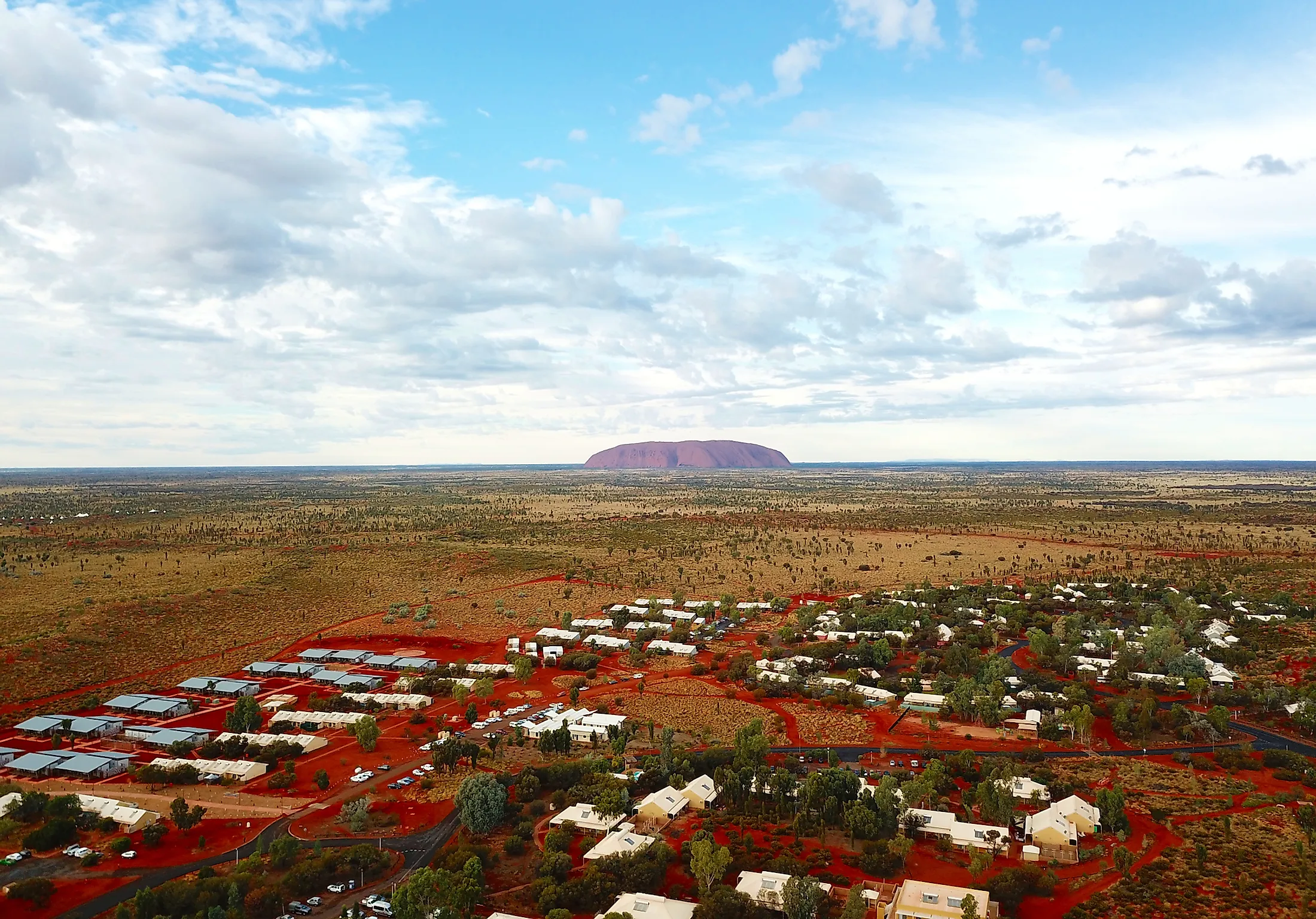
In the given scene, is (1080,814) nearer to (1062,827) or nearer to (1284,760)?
(1062,827)

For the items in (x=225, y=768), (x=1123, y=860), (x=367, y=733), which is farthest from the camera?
(x=367, y=733)

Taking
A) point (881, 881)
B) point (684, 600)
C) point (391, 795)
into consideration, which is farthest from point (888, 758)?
point (684, 600)

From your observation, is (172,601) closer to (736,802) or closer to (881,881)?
(736,802)

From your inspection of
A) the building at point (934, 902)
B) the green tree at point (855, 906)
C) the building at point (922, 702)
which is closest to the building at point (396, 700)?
the building at point (922, 702)

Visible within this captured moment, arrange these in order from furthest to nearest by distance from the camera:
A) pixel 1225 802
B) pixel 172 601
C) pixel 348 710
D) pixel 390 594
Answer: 1. pixel 390 594
2. pixel 172 601
3. pixel 348 710
4. pixel 1225 802

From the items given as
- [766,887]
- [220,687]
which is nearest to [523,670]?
[220,687]

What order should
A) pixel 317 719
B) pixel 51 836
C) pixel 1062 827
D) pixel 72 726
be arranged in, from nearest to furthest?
1. pixel 1062 827
2. pixel 51 836
3. pixel 72 726
4. pixel 317 719

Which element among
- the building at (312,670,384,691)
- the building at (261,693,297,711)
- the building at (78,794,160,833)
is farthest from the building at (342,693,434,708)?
the building at (78,794,160,833)
